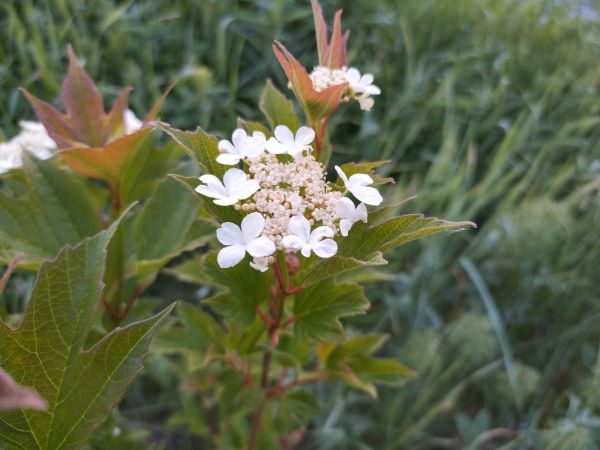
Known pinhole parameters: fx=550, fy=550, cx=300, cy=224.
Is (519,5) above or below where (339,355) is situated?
above

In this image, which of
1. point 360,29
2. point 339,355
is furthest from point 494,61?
point 339,355

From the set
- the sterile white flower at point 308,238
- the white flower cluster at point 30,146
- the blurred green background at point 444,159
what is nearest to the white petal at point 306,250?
the sterile white flower at point 308,238

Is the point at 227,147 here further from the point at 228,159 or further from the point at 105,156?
the point at 105,156

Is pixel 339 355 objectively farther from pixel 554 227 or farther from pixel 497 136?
pixel 497 136

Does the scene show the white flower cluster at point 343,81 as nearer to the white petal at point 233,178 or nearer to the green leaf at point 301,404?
the white petal at point 233,178

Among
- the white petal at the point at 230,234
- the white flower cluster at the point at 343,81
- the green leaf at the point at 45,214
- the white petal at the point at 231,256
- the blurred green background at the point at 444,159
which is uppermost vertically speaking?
the white flower cluster at the point at 343,81

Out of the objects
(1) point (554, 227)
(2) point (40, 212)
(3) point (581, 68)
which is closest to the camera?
(2) point (40, 212)
